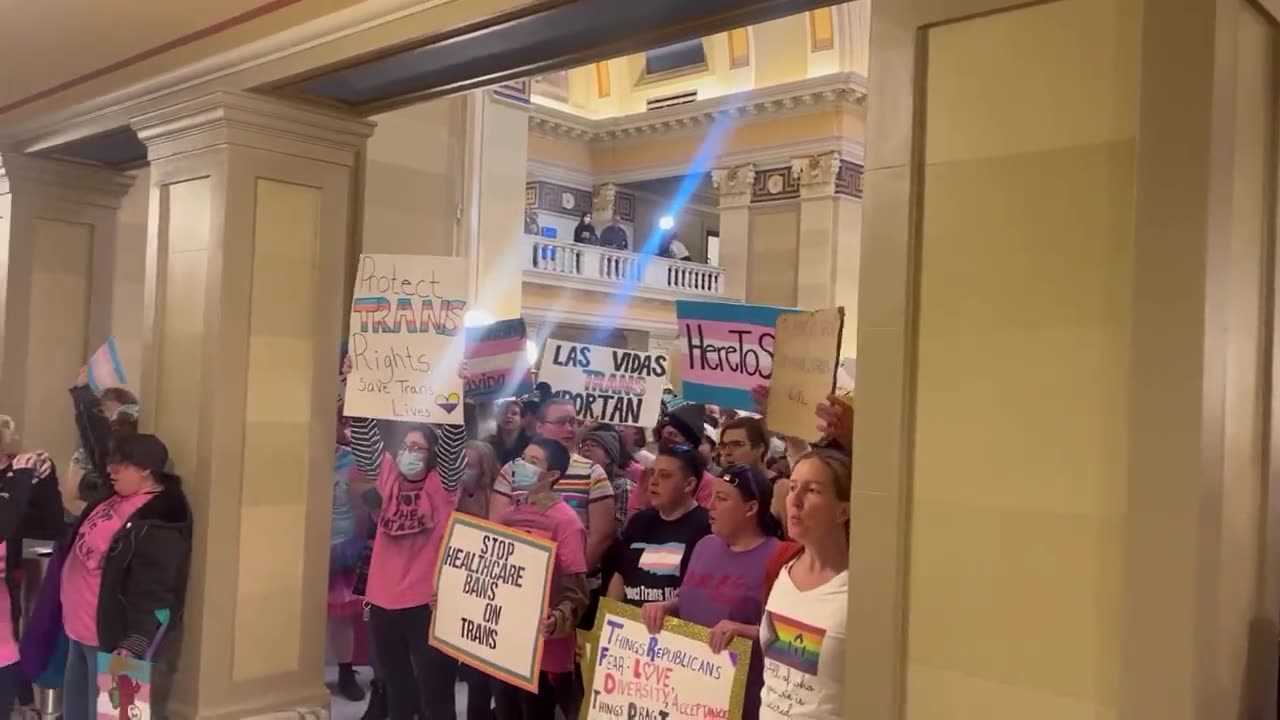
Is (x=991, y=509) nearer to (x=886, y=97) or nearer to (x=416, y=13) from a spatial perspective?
(x=886, y=97)

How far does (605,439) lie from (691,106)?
400 inches

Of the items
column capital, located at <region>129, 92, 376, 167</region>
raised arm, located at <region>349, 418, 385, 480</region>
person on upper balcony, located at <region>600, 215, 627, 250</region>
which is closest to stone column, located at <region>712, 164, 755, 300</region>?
person on upper balcony, located at <region>600, 215, 627, 250</region>

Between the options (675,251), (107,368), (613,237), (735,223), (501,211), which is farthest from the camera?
(675,251)

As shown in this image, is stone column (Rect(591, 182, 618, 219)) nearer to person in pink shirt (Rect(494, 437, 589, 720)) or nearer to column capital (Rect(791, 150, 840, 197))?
column capital (Rect(791, 150, 840, 197))

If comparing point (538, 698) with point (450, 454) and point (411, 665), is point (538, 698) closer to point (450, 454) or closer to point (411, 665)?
point (411, 665)

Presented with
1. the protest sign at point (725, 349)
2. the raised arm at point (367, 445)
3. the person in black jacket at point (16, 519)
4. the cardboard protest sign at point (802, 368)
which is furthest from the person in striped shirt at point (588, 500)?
the person in black jacket at point (16, 519)

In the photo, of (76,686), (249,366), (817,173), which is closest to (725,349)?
(249,366)

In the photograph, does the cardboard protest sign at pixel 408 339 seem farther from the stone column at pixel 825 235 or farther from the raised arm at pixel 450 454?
the stone column at pixel 825 235

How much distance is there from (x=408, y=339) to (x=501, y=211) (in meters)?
4.68

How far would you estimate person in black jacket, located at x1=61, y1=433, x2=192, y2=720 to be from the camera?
3.36m

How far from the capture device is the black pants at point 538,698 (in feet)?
11.6

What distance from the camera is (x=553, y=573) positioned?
10.9 ft

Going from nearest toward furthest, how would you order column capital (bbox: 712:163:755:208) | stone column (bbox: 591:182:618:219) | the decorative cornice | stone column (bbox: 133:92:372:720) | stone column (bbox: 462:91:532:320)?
stone column (bbox: 133:92:372:720) < stone column (bbox: 462:91:532:320) < the decorative cornice < column capital (bbox: 712:163:755:208) < stone column (bbox: 591:182:618:219)

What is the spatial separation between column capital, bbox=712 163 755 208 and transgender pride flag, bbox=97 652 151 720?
1105 cm
